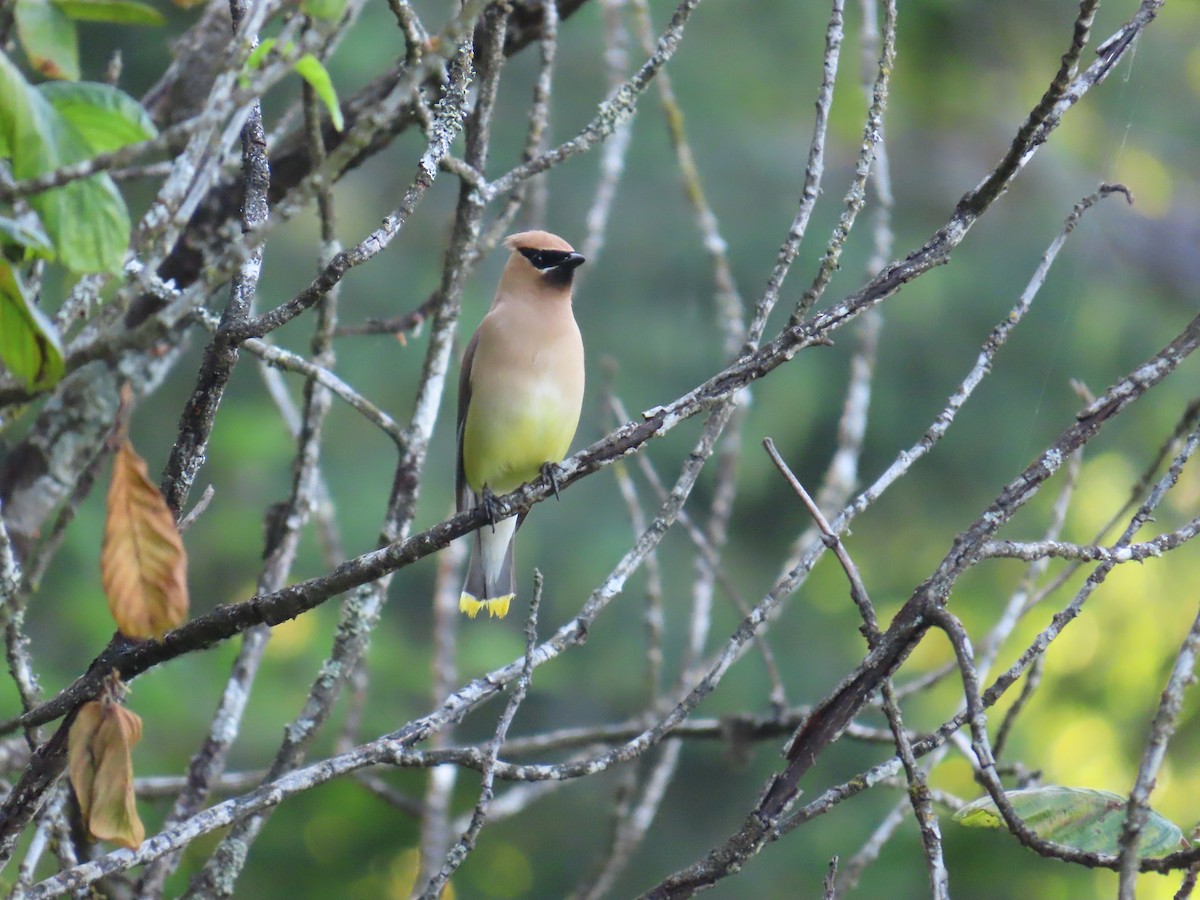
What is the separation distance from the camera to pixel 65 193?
155 cm

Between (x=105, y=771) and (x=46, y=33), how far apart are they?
95cm

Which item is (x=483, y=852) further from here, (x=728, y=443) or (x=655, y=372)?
(x=728, y=443)

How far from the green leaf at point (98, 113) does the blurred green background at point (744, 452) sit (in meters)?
5.33

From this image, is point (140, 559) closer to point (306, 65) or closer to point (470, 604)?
point (306, 65)

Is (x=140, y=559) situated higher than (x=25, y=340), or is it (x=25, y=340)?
(x=25, y=340)

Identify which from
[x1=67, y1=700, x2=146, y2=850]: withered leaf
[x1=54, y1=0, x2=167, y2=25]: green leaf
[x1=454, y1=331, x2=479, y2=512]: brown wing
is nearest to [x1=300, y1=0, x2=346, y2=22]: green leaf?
[x1=54, y1=0, x2=167, y2=25]: green leaf

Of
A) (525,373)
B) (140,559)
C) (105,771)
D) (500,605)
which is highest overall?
(140,559)

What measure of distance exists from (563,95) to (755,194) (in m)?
1.36

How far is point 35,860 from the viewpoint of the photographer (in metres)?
2.32

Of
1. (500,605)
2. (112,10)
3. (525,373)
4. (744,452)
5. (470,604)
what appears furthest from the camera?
(744,452)

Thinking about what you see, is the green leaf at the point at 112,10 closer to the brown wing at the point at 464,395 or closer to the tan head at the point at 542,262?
the tan head at the point at 542,262

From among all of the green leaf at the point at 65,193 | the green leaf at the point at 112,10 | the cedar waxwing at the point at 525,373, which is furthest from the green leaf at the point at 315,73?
the cedar waxwing at the point at 525,373

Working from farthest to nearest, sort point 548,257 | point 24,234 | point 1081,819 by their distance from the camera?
point 548,257 → point 1081,819 → point 24,234

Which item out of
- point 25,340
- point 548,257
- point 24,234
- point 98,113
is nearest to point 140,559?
point 25,340
